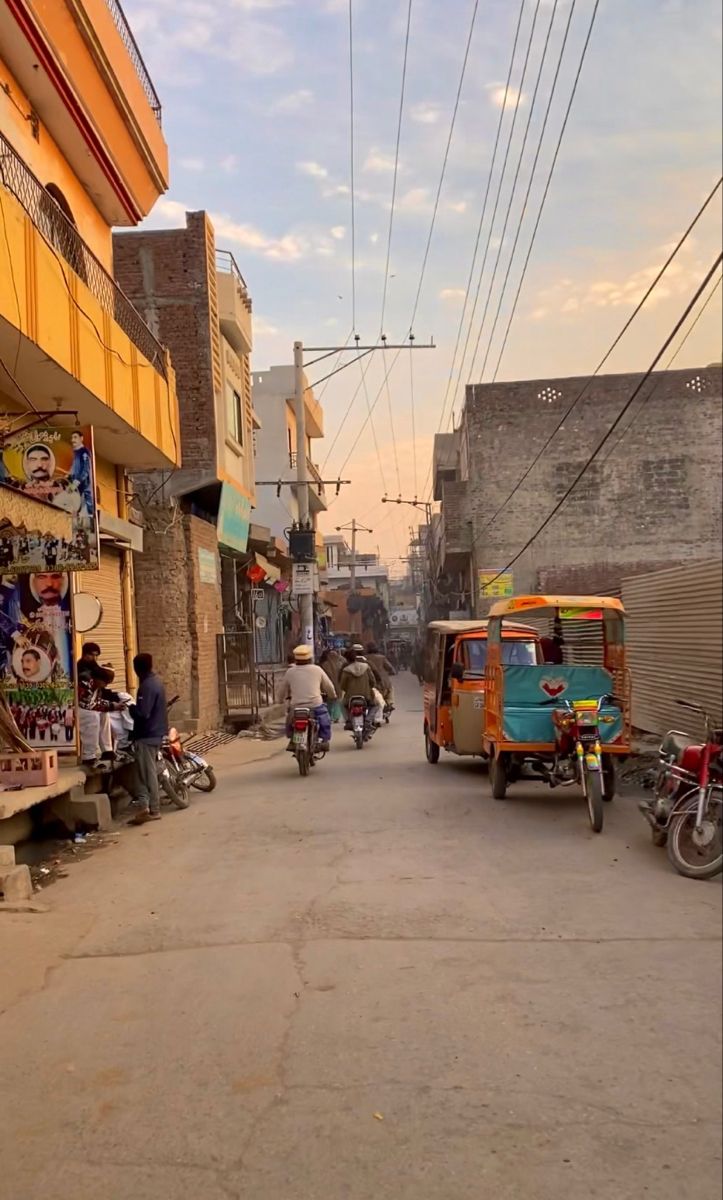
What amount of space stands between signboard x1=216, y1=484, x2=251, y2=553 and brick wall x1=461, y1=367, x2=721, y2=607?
1238 cm

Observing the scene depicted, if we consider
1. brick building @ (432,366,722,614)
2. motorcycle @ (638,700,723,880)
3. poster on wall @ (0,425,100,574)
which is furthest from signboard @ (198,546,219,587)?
brick building @ (432,366,722,614)

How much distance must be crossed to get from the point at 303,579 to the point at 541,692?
1497 cm

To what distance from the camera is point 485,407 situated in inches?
1300

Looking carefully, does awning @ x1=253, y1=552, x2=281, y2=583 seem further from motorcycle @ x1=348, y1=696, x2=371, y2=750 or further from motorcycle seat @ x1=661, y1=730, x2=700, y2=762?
motorcycle seat @ x1=661, y1=730, x2=700, y2=762

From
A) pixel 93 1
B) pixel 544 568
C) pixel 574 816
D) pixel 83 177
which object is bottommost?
pixel 574 816

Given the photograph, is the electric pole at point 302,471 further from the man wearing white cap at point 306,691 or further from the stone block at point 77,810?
the stone block at point 77,810

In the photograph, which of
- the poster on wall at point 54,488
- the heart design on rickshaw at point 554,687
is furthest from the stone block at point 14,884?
the heart design on rickshaw at point 554,687

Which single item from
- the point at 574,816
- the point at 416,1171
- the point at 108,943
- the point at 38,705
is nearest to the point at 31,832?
the point at 38,705

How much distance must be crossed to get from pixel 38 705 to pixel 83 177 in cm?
680

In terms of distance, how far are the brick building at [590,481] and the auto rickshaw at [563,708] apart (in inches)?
876

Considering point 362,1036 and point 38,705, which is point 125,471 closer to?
point 38,705

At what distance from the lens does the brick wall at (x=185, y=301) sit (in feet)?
63.0

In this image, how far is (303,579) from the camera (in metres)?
23.7

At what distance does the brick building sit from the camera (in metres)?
32.0
